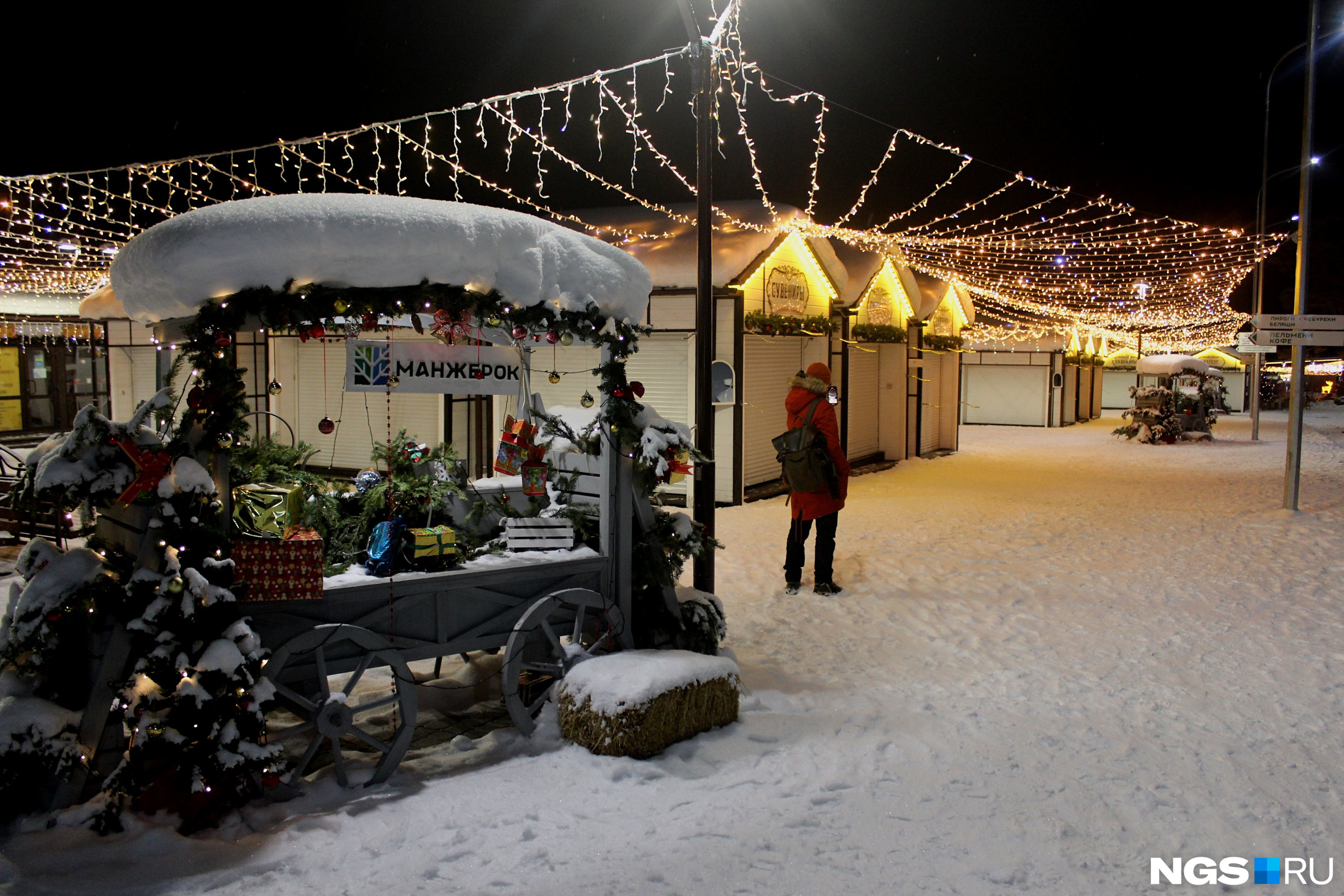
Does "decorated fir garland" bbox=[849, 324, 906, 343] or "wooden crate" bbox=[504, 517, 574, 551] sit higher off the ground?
"decorated fir garland" bbox=[849, 324, 906, 343]

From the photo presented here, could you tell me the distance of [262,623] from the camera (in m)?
4.18

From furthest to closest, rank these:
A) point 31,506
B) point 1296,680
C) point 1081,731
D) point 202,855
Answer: point 1296,680 → point 1081,731 → point 31,506 → point 202,855

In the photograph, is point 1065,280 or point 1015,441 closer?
point 1065,280

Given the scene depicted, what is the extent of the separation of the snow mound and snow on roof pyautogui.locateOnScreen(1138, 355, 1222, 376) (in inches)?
995

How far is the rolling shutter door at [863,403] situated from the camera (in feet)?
55.6

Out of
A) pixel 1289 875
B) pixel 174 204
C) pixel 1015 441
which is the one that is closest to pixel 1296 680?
pixel 1289 875

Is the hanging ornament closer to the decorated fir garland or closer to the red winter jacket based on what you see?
the red winter jacket

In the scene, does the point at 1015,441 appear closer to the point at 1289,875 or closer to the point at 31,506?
the point at 1289,875

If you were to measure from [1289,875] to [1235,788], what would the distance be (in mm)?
759

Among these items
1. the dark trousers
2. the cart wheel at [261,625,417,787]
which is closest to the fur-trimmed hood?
the dark trousers

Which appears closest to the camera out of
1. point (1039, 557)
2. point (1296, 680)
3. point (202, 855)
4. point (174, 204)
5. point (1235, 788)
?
point (202, 855)

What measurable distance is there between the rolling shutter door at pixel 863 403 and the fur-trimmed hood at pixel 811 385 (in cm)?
851

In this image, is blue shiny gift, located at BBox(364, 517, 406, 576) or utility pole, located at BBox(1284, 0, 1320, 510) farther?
utility pole, located at BBox(1284, 0, 1320, 510)

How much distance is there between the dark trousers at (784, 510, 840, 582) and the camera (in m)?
7.95
